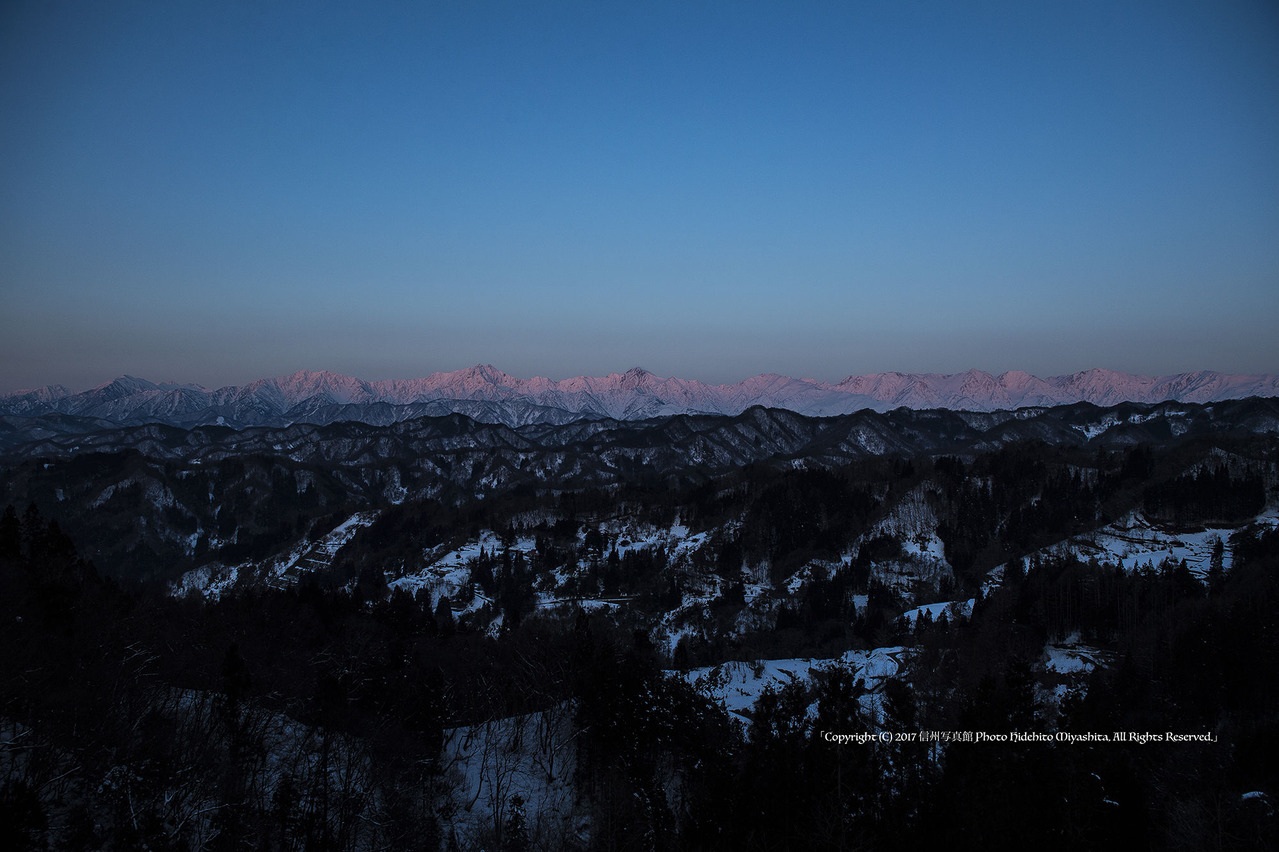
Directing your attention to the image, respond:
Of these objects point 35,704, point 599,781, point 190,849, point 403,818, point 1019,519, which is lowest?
point 1019,519

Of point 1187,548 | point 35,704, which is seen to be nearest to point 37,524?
point 35,704

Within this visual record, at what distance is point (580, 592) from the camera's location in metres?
180

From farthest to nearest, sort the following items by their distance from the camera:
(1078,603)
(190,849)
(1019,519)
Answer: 1. (1019,519)
2. (1078,603)
3. (190,849)

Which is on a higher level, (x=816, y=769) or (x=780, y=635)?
(x=816, y=769)

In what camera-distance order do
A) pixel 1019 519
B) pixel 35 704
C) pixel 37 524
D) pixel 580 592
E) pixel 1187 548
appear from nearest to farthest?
pixel 35 704 → pixel 37 524 → pixel 1187 548 → pixel 580 592 → pixel 1019 519

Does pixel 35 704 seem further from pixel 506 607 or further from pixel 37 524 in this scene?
pixel 506 607

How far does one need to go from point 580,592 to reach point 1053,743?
492 feet

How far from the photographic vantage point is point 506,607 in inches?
6476

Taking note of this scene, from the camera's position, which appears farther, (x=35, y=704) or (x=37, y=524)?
(x=37, y=524)

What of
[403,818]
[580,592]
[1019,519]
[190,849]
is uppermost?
[190,849]

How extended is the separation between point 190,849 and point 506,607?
13609 centimetres

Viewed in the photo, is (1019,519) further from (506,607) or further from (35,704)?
(35,704)

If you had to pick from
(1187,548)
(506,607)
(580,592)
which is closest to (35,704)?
(506,607)

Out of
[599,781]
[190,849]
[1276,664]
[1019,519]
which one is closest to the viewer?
[190,849]
